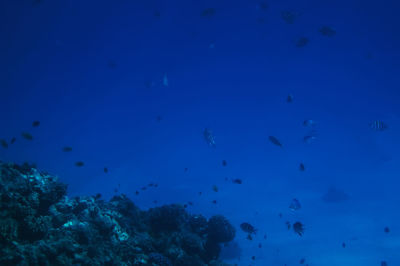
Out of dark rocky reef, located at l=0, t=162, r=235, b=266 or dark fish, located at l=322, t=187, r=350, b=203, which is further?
dark fish, located at l=322, t=187, r=350, b=203

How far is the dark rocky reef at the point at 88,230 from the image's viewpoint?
27.9 ft

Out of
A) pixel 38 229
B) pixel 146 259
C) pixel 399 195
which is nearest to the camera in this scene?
pixel 38 229

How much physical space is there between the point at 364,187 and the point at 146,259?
142ft

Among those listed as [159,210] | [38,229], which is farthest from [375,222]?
[38,229]

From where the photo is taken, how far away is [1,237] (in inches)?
312

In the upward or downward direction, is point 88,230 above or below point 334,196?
below

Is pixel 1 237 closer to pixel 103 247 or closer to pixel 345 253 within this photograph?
pixel 103 247

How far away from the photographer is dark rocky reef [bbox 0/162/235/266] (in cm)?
851

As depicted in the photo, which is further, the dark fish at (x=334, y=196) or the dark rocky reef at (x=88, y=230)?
the dark fish at (x=334, y=196)

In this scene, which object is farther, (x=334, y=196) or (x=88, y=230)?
(x=334, y=196)

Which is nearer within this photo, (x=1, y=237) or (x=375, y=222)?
(x=1, y=237)

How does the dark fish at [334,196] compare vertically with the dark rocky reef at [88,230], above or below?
above

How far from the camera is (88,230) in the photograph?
429 inches

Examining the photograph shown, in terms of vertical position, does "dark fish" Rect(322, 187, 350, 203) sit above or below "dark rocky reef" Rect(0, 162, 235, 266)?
above
